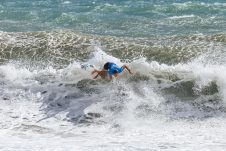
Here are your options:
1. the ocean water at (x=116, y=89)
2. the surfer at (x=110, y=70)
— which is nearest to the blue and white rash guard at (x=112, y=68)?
the surfer at (x=110, y=70)

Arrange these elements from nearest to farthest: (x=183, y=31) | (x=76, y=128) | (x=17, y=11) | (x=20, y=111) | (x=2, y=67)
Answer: (x=76, y=128), (x=20, y=111), (x=2, y=67), (x=183, y=31), (x=17, y=11)

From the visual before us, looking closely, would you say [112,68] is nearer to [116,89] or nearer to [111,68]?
[111,68]

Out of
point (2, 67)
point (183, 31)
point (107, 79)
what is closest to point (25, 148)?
point (107, 79)

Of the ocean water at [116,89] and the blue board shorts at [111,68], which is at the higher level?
the blue board shorts at [111,68]

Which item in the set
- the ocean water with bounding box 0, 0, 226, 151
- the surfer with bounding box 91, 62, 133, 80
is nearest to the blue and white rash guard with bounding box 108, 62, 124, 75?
the surfer with bounding box 91, 62, 133, 80

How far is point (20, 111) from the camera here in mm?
12383

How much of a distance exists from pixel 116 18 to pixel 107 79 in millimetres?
11229

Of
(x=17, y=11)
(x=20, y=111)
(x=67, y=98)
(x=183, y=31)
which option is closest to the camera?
(x=20, y=111)

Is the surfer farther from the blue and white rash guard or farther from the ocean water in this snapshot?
the ocean water

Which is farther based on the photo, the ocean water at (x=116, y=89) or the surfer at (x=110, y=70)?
the surfer at (x=110, y=70)

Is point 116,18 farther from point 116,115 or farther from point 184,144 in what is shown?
point 184,144

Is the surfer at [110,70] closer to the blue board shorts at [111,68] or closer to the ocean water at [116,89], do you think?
the blue board shorts at [111,68]

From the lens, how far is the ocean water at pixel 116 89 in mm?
10586

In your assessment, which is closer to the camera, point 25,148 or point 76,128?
point 25,148
